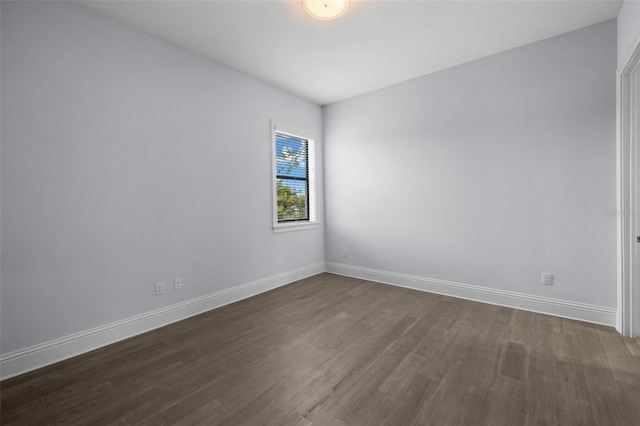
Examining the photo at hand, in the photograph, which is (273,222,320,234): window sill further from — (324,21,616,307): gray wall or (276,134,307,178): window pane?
(276,134,307,178): window pane

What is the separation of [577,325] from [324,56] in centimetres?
368

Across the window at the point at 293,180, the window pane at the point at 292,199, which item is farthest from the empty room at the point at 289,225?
the window pane at the point at 292,199

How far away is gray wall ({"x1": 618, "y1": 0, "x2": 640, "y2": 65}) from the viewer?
1971 millimetres

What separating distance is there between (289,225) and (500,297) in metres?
2.74

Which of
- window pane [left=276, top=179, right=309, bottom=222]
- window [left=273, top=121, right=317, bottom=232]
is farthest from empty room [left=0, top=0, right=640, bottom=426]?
window pane [left=276, top=179, right=309, bottom=222]

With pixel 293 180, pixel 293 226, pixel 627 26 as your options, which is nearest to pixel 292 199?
pixel 293 180

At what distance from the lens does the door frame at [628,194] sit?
2273 millimetres

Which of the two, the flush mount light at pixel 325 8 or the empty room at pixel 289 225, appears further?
the flush mount light at pixel 325 8

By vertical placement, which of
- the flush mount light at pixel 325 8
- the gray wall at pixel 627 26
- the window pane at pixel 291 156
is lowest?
the window pane at pixel 291 156

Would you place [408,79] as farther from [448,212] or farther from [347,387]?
[347,387]

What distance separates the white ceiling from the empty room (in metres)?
0.02

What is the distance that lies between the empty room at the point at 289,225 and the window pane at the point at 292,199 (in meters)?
0.28

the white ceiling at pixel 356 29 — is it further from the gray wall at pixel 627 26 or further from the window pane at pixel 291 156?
the window pane at pixel 291 156

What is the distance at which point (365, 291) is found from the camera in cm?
365
